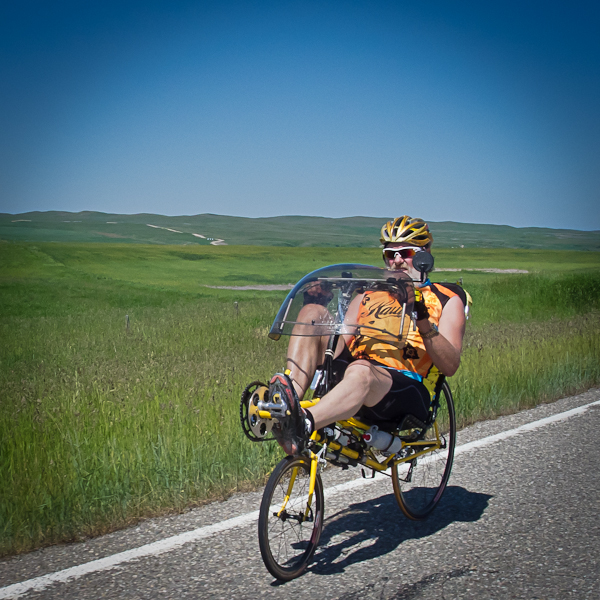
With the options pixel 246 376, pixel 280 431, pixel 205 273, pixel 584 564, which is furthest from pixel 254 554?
pixel 205 273

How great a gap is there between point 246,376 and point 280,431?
503cm

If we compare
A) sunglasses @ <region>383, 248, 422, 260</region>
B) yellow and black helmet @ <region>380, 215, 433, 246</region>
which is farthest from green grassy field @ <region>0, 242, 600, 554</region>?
yellow and black helmet @ <region>380, 215, 433, 246</region>

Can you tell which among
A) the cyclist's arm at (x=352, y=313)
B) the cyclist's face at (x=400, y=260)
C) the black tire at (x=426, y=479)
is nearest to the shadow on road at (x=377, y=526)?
the black tire at (x=426, y=479)

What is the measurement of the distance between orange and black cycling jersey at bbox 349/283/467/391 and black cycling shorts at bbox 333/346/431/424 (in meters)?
0.06

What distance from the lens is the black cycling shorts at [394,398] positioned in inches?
148

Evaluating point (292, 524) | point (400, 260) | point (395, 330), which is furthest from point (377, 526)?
point (400, 260)

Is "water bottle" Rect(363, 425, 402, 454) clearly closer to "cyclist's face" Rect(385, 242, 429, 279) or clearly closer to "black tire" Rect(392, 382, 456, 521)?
"black tire" Rect(392, 382, 456, 521)

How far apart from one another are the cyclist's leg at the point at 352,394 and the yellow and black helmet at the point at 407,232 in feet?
Result: 2.98

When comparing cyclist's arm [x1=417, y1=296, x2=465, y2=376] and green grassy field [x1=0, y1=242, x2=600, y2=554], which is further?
green grassy field [x1=0, y1=242, x2=600, y2=554]

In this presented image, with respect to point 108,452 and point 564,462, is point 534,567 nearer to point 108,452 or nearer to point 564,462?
point 564,462

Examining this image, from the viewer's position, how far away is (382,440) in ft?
12.6

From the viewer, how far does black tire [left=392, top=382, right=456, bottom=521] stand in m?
Answer: 4.27

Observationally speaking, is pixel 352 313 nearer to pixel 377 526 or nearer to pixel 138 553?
pixel 377 526

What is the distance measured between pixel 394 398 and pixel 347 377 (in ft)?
1.46
